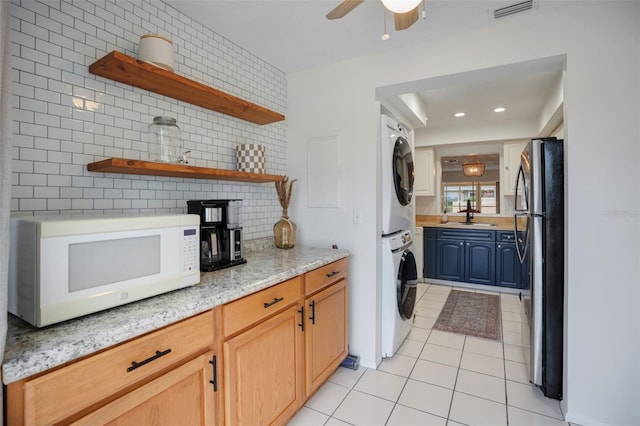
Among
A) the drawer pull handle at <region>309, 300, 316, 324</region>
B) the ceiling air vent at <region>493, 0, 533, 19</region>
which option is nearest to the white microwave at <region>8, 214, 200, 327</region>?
the drawer pull handle at <region>309, 300, 316, 324</region>

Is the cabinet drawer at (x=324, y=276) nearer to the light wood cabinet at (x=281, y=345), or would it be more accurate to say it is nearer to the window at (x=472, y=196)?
the light wood cabinet at (x=281, y=345)

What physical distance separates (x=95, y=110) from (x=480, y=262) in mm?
4620

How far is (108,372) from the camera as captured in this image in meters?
0.96

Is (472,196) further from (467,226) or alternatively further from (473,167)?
(467,226)

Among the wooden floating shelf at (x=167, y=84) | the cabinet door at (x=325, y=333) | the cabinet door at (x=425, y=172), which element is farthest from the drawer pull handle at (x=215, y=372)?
the cabinet door at (x=425, y=172)

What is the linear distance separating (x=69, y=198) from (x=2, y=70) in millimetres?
726

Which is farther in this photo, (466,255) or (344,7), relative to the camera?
(466,255)

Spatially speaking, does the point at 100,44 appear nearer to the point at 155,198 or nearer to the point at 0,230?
the point at 155,198

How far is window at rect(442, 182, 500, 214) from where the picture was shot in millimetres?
5234

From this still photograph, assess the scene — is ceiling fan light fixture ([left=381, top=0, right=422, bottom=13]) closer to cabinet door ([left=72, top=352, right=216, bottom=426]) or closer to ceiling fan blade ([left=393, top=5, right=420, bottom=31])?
ceiling fan blade ([left=393, top=5, right=420, bottom=31])

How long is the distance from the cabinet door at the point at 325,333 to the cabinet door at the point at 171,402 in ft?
2.38

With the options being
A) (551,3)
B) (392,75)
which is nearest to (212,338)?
(392,75)

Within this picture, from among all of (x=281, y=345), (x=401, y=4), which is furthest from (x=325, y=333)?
(x=401, y=4)

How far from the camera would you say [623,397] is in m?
1.75
